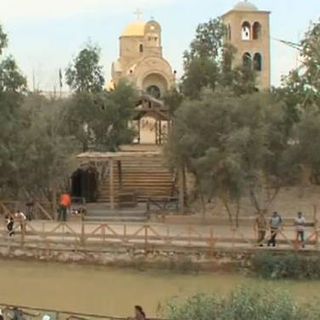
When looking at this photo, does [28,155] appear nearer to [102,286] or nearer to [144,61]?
[102,286]

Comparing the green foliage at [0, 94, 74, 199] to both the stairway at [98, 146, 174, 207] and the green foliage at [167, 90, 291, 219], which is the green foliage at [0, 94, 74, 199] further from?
the green foliage at [167, 90, 291, 219]

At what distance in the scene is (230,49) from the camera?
165 feet

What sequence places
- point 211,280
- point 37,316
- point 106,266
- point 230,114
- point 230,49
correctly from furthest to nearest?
point 230,49, point 230,114, point 106,266, point 211,280, point 37,316

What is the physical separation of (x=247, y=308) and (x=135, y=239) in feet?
59.1

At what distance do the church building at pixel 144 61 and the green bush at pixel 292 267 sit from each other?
1580 inches

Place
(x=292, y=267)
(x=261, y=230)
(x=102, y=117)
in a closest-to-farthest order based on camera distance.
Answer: (x=292, y=267) < (x=261, y=230) < (x=102, y=117)

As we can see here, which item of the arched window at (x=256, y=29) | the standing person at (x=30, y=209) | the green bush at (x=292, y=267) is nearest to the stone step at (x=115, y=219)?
the standing person at (x=30, y=209)

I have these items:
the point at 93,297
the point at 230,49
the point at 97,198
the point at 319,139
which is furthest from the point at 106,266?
the point at 230,49

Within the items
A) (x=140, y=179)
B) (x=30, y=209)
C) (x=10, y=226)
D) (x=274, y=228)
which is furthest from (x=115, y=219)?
(x=274, y=228)

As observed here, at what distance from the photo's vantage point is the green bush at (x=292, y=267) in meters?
27.5

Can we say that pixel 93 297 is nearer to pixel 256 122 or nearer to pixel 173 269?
pixel 173 269

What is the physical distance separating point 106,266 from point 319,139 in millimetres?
12471

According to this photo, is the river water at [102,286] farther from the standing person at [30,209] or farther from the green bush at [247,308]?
the green bush at [247,308]

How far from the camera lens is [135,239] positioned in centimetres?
3019
